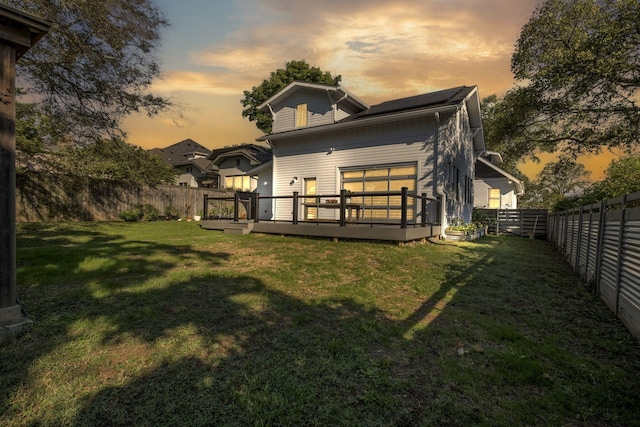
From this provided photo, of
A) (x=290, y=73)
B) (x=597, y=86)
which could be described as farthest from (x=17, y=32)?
(x=290, y=73)

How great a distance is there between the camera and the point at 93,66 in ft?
28.3

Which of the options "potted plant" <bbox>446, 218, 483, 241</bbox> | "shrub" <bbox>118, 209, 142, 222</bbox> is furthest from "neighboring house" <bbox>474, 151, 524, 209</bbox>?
"shrub" <bbox>118, 209, 142, 222</bbox>

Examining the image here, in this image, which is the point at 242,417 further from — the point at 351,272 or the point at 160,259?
the point at 160,259

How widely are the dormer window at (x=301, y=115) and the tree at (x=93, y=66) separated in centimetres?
655

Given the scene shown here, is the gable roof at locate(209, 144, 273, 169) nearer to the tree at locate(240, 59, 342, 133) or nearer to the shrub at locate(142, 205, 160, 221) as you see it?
the tree at locate(240, 59, 342, 133)

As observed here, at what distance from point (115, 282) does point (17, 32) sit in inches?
138

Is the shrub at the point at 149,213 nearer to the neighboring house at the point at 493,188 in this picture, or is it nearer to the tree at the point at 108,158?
the tree at the point at 108,158

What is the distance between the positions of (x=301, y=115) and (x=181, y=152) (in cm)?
2719

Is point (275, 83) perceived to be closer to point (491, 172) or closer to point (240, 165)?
point (240, 165)

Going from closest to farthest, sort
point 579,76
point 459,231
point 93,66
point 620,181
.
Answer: point 93,66, point 620,181, point 459,231, point 579,76

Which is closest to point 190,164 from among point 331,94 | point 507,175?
point 331,94

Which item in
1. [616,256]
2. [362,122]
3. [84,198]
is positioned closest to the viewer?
[616,256]

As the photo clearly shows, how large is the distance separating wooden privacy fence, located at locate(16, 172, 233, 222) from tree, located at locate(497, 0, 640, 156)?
20966 millimetres

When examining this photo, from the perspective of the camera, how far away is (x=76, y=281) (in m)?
4.74
